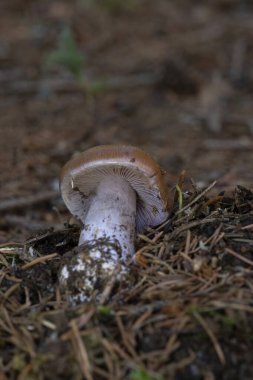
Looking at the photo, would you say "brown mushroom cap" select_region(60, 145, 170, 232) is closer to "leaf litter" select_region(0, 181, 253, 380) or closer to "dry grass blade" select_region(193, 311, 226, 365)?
"leaf litter" select_region(0, 181, 253, 380)

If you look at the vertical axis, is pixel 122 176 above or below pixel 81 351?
above

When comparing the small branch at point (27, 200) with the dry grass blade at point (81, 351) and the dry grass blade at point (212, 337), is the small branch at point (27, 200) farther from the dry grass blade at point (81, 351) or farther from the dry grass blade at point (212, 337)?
the dry grass blade at point (212, 337)

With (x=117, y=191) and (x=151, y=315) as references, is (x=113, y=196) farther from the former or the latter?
(x=151, y=315)

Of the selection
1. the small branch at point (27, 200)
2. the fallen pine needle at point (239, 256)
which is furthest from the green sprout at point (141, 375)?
the small branch at point (27, 200)

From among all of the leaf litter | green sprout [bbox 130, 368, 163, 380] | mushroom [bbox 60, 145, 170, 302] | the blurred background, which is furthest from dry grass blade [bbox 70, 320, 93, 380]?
the blurred background

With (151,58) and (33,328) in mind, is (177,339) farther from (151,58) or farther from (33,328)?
(151,58)

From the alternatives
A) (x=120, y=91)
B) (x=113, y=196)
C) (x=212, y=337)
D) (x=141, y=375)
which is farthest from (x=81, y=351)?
(x=120, y=91)

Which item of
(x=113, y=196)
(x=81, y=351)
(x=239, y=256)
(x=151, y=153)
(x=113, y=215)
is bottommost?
(x=81, y=351)
